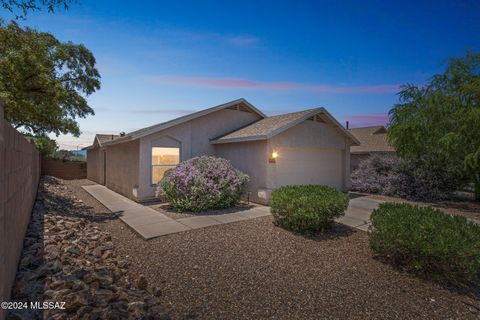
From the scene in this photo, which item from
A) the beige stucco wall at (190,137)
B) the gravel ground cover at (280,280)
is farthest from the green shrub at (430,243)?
the beige stucco wall at (190,137)

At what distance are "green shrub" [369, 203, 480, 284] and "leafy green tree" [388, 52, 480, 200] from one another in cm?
782

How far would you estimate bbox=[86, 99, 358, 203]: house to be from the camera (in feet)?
31.9

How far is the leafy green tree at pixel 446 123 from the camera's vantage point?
9.73 meters

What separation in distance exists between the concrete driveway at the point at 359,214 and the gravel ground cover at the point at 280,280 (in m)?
1.23

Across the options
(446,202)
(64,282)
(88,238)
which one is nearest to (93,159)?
(88,238)

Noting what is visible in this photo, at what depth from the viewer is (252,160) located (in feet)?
33.0

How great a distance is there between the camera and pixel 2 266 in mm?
2154

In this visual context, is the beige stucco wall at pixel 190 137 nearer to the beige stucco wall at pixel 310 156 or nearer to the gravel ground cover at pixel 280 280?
the beige stucco wall at pixel 310 156

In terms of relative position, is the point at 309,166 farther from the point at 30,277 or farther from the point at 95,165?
the point at 95,165

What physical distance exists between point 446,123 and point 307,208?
9.55 m

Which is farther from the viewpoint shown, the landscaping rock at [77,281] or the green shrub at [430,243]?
the green shrub at [430,243]

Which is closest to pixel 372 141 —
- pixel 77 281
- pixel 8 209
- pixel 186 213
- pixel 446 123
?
pixel 446 123

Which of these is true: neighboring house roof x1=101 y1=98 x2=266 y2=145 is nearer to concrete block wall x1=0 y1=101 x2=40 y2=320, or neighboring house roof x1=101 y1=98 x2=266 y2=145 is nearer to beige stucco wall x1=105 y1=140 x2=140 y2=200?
beige stucco wall x1=105 y1=140 x2=140 y2=200

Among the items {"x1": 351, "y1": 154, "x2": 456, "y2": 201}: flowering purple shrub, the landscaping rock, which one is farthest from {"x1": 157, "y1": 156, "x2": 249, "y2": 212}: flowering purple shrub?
{"x1": 351, "y1": 154, "x2": 456, "y2": 201}: flowering purple shrub
